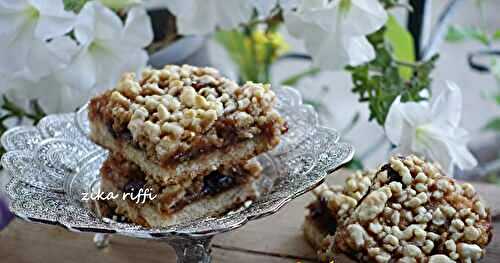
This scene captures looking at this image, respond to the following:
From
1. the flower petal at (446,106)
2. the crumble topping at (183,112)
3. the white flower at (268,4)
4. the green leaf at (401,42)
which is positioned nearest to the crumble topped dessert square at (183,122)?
the crumble topping at (183,112)

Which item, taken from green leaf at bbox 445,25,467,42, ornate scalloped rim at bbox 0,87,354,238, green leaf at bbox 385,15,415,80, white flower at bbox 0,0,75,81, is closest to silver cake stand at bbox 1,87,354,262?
ornate scalloped rim at bbox 0,87,354,238

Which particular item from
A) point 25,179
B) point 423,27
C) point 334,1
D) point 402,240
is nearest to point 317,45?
point 334,1

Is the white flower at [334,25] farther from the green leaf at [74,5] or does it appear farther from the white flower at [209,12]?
the green leaf at [74,5]

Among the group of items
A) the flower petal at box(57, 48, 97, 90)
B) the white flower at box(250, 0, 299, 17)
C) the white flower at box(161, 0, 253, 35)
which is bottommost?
the flower petal at box(57, 48, 97, 90)

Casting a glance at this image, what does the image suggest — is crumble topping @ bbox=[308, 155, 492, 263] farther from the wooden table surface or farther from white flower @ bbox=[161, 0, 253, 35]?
white flower @ bbox=[161, 0, 253, 35]

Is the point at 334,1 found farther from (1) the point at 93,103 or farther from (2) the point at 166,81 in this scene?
(1) the point at 93,103

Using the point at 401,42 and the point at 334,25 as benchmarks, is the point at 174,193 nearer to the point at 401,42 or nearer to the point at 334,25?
the point at 334,25
